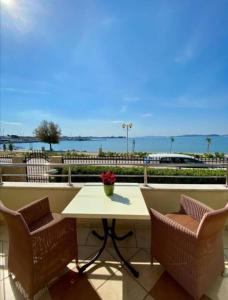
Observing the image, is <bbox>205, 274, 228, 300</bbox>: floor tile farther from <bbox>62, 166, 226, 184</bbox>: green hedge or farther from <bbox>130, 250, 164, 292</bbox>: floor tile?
<bbox>62, 166, 226, 184</bbox>: green hedge

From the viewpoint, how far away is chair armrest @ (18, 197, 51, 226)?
1.78 meters

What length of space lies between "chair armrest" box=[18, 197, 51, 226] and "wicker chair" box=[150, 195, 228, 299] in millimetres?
1234

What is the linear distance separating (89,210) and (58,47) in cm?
299

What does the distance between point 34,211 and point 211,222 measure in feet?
5.65

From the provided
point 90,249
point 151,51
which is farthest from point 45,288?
point 151,51

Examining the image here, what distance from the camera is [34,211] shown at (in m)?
1.88

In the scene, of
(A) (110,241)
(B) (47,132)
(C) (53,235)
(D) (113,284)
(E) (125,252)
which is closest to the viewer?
(C) (53,235)

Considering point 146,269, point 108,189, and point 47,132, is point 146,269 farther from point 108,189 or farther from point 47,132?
point 47,132

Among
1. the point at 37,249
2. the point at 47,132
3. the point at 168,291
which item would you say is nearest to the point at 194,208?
the point at 168,291

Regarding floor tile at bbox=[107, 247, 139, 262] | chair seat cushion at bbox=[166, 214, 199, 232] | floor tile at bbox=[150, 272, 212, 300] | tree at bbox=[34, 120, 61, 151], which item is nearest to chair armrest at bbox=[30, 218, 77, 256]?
floor tile at bbox=[107, 247, 139, 262]

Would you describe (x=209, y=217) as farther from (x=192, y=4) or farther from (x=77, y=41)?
(x=77, y=41)

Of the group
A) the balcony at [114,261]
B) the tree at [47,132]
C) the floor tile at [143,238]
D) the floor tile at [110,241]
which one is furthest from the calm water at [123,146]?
the floor tile at [143,238]

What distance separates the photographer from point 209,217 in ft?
4.19

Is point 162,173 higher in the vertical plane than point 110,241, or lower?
higher
